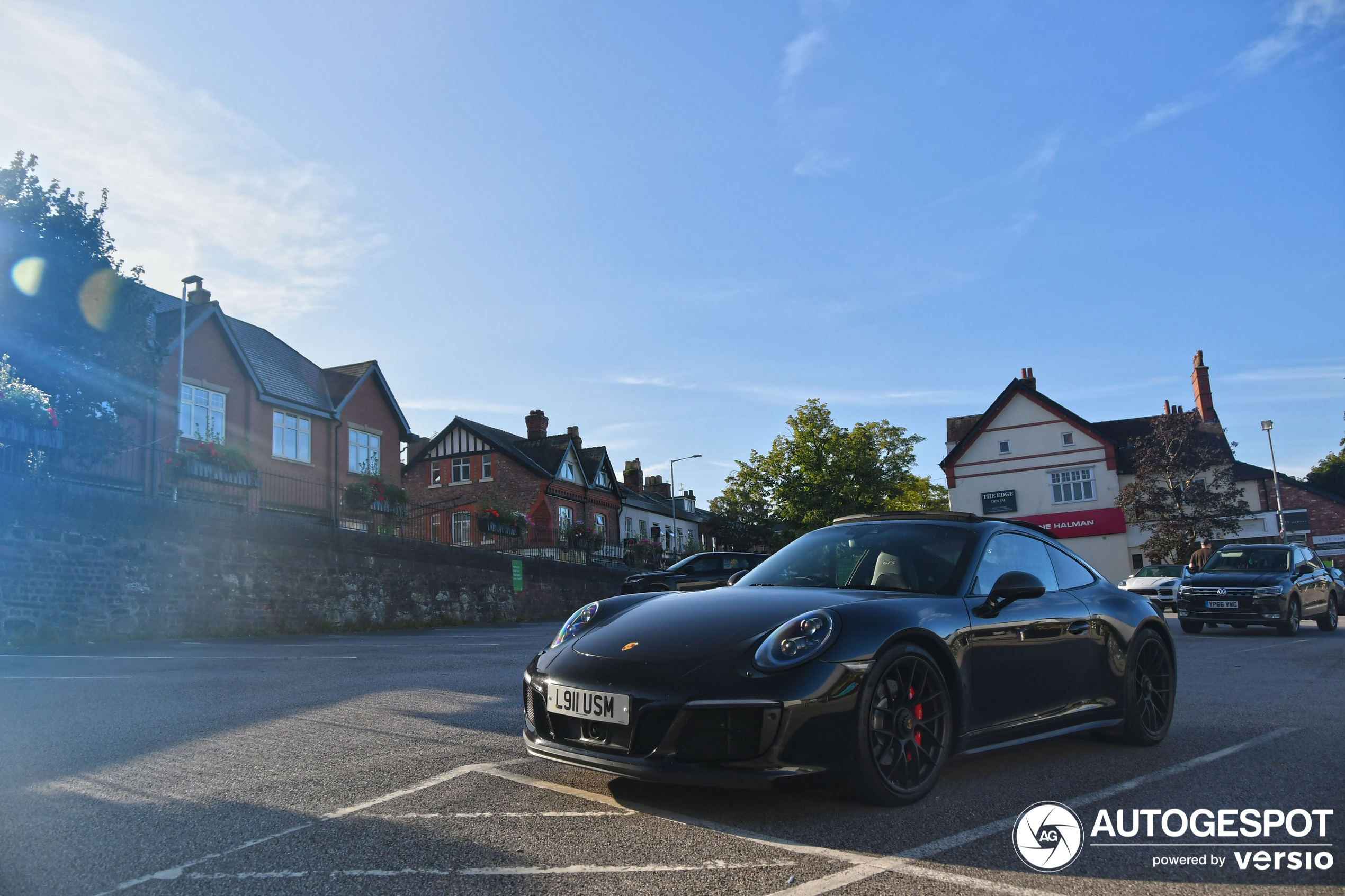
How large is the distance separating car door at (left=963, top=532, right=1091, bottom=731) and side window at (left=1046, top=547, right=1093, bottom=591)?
3.2 inches

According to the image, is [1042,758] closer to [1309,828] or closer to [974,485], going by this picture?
[1309,828]

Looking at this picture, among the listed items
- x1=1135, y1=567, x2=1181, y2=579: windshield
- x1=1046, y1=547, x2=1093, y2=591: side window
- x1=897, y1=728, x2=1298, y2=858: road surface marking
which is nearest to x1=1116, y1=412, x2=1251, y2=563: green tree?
x1=1135, y1=567, x2=1181, y2=579: windshield

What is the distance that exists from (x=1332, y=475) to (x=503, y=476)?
64.0 m

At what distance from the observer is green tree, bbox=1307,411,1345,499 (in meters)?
71.7

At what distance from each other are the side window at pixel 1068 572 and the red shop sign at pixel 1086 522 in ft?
144

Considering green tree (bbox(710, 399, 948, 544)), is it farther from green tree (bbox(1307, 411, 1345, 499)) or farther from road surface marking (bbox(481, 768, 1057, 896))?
road surface marking (bbox(481, 768, 1057, 896))

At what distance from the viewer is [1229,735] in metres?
5.60

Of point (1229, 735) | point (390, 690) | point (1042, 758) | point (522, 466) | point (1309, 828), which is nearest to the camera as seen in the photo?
point (1309, 828)

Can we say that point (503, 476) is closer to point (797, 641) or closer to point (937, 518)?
point (937, 518)

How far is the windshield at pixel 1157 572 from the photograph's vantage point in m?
27.0

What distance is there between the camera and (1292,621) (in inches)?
613

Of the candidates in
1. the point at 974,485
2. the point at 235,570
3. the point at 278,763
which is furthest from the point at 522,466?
the point at 278,763

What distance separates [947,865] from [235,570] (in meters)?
17.0

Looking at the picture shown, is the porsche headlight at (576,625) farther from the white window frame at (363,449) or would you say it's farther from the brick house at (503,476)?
the brick house at (503,476)
